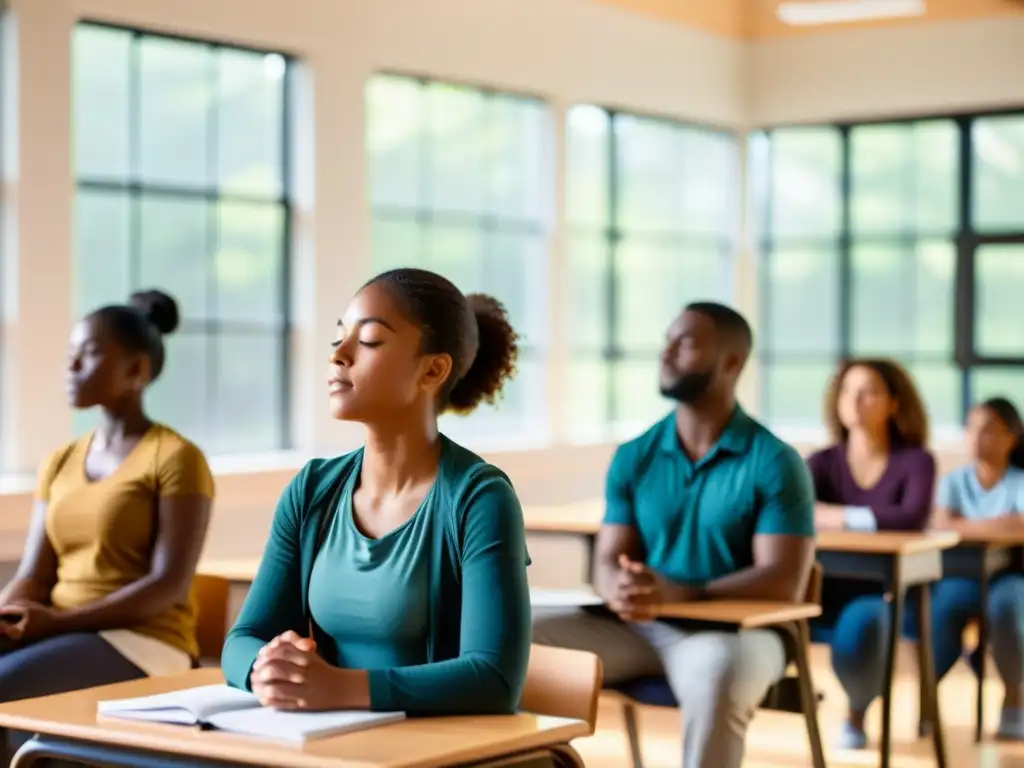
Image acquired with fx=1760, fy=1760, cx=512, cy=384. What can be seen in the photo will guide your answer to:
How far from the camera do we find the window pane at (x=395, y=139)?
7.81 meters

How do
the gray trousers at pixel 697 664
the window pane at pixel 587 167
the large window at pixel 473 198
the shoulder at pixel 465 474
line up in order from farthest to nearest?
the window pane at pixel 587 167
the large window at pixel 473 198
the gray trousers at pixel 697 664
the shoulder at pixel 465 474

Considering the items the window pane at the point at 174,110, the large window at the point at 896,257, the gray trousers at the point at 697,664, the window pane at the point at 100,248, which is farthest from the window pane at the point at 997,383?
the gray trousers at the point at 697,664

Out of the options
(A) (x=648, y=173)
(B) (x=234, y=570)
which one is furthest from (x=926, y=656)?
(A) (x=648, y=173)

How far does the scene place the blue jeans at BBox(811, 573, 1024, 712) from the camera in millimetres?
5613

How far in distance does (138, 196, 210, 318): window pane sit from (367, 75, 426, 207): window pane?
1062 mm

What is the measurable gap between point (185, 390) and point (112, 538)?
115 inches

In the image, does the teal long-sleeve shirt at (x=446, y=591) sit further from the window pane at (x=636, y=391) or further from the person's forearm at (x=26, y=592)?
the window pane at (x=636, y=391)

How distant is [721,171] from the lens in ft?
32.6

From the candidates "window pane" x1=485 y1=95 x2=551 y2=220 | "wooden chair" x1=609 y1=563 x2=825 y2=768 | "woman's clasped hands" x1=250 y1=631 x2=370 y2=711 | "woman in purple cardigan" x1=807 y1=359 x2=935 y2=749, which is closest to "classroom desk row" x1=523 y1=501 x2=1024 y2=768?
"woman in purple cardigan" x1=807 y1=359 x2=935 y2=749

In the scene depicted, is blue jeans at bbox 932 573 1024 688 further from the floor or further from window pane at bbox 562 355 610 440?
Result: window pane at bbox 562 355 610 440

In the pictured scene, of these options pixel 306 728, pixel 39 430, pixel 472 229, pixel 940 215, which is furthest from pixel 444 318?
pixel 940 215

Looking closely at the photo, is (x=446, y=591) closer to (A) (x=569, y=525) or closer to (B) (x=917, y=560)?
(B) (x=917, y=560)

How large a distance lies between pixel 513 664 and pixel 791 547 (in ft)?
6.48

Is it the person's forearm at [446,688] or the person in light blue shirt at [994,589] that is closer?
the person's forearm at [446,688]
